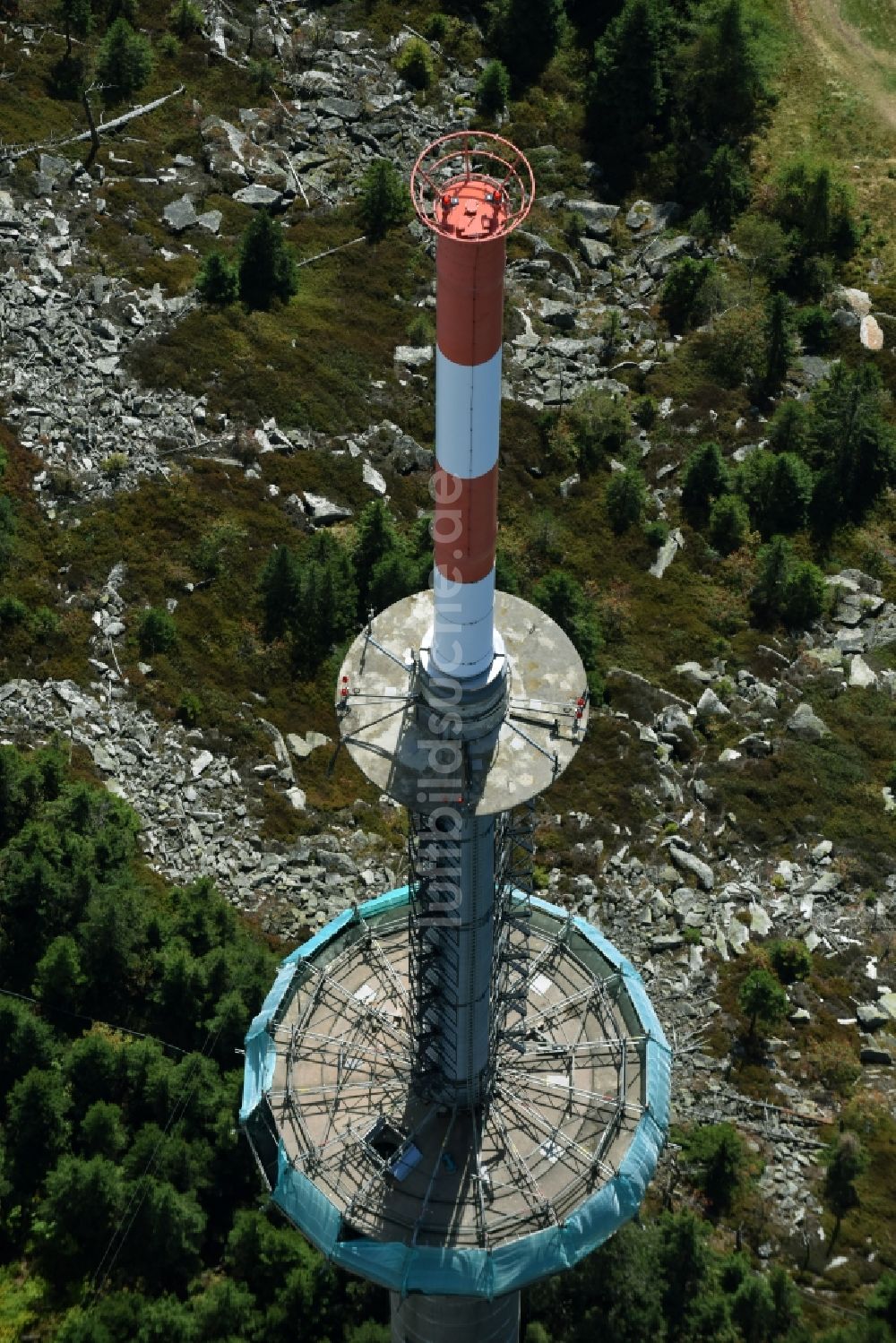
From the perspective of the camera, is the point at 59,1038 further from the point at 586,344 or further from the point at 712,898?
the point at 586,344

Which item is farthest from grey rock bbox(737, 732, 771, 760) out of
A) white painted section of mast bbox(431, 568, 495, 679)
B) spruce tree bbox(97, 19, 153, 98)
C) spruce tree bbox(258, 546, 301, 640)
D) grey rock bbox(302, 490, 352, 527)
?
spruce tree bbox(97, 19, 153, 98)

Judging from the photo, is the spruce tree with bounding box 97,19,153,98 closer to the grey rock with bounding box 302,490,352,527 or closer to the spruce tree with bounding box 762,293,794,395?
the grey rock with bounding box 302,490,352,527

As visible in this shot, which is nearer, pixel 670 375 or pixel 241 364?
pixel 241 364

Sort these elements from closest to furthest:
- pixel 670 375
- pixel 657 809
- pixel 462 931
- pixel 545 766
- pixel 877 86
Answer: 1. pixel 545 766
2. pixel 462 931
3. pixel 657 809
4. pixel 670 375
5. pixel 877 86

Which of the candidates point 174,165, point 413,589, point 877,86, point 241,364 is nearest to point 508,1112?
point 413,589

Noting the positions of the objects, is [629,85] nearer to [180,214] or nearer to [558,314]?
[558,314]

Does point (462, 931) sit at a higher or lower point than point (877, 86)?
lower

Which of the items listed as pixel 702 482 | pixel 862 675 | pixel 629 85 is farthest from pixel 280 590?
pixel 629 85
